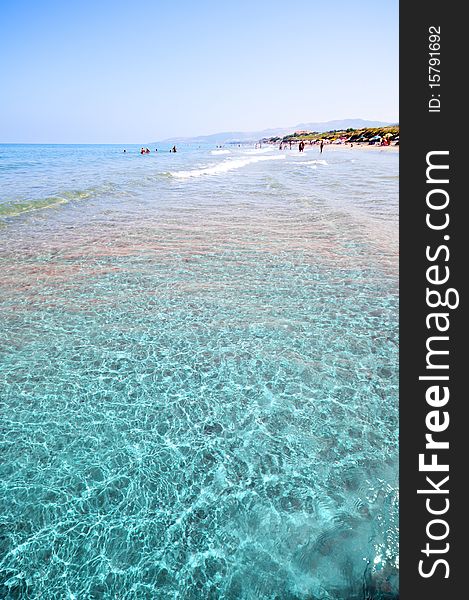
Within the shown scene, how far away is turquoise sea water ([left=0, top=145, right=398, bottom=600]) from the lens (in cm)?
317

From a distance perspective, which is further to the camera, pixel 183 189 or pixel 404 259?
pixel 183 189

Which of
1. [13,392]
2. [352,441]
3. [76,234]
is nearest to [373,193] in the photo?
[76,234]

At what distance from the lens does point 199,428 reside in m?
4.64

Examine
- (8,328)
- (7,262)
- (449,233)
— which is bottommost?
Answer: (8,328)

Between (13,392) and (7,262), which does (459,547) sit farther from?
(7,262)

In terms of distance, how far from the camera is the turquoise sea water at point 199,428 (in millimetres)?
3172

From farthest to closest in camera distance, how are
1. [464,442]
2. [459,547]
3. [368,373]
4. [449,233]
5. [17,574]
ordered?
[368,373]
[17,574]
[449,233]
[464,442]
[459,547]

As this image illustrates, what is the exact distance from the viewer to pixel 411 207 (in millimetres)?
A: 2881

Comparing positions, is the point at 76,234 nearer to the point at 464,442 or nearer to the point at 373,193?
the point at 464,442

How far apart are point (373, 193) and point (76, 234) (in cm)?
1886

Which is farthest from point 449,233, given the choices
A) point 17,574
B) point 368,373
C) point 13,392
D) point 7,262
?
point 7,262

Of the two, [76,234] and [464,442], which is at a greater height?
[76,234]

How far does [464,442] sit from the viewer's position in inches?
102

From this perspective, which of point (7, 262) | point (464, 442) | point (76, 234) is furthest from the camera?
point (76, 234)
